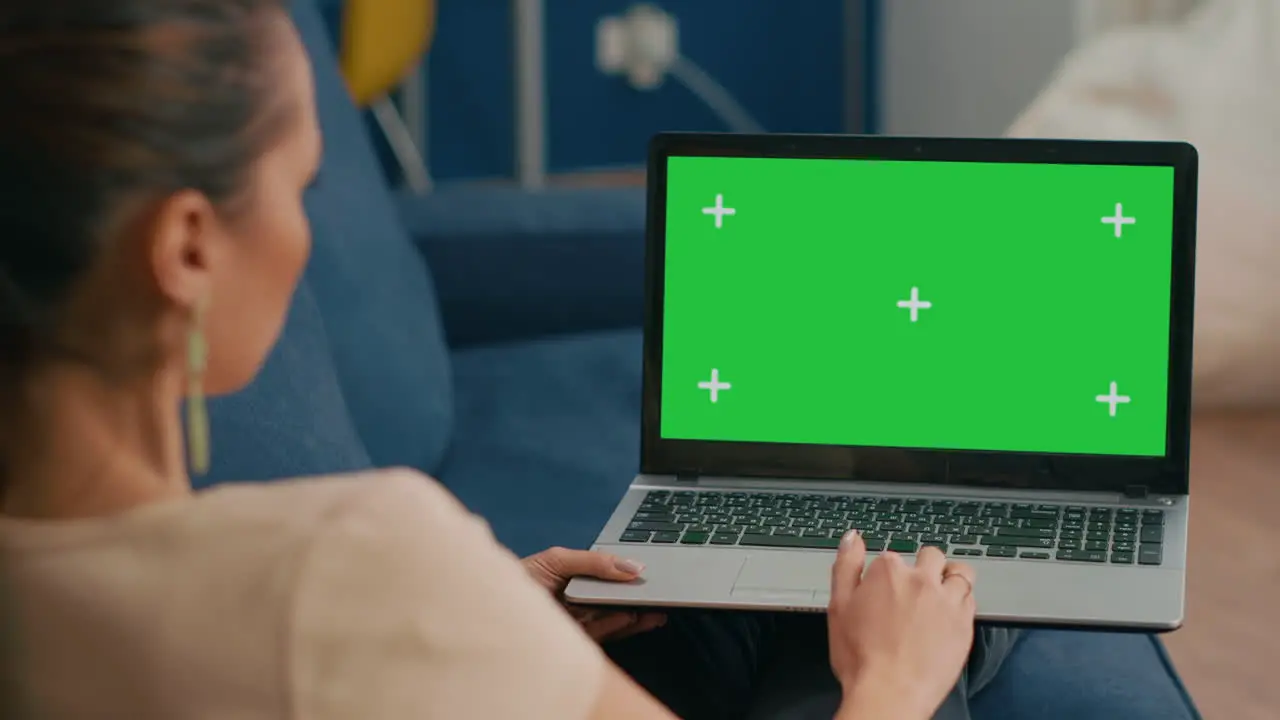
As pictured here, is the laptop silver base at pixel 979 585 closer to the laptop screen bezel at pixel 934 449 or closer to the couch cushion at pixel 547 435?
the laptop screen bezel at pixel 934 449

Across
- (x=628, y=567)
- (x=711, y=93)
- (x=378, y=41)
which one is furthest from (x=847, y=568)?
(x=711, y=93)

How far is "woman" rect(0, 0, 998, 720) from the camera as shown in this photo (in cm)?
70

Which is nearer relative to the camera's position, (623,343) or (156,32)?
(156,32)

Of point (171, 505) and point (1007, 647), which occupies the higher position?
point (171, 505)

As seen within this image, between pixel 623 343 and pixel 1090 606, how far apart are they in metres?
1.01

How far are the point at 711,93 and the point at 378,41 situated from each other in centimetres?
110

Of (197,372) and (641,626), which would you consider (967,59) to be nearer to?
(641,626)

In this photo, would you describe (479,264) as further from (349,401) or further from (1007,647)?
(1007,647)

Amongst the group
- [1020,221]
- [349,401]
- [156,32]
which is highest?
[156,32]

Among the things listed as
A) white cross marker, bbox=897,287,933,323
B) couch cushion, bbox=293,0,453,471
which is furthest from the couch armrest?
white cross marker, bbox=897,287,933,323

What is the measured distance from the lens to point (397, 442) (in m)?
1.58

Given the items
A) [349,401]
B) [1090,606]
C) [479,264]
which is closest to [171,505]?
[1090,606]

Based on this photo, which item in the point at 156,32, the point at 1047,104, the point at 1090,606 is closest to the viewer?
the point at 156,32

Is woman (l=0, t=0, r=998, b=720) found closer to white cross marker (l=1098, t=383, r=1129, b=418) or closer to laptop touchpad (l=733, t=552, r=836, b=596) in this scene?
laptop touchpad (l=733, t=552, r=836, b=596)
